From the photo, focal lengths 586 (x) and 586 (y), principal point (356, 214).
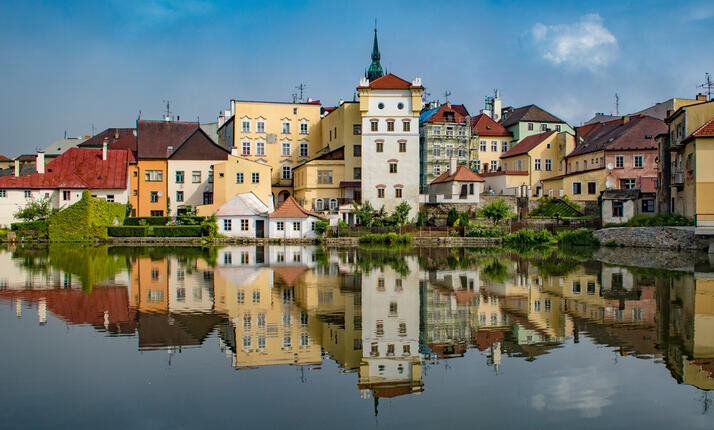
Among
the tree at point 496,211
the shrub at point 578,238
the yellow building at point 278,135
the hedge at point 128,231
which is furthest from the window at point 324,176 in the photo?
the shrub at point 578,238

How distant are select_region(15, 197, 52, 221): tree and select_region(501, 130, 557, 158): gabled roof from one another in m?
44.7

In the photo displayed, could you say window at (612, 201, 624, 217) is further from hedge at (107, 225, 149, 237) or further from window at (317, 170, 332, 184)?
hedge at (107, 225, 149, 237)

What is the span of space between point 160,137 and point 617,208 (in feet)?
140

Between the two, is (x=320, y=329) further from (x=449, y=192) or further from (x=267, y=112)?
(x=267, y=112)

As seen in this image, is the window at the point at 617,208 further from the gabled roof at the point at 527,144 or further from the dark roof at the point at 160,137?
the dark roof at the point at 160,137

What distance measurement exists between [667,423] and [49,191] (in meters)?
53.9

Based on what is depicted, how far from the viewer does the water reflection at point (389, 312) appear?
10.7 metres

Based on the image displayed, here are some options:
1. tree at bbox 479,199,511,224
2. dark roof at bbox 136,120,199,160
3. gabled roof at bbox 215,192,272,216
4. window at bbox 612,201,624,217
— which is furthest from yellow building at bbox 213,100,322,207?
window at bbox 612,201,624,217

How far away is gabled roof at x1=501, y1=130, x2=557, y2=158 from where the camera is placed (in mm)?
59719

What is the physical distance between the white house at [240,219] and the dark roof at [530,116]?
32.9 m

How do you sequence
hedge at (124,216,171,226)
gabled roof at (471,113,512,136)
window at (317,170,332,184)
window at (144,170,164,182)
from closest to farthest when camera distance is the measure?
1. hedge at (124,216,171,226)
2. window at (317,170,332,184)
3. window at (144,170,164,182)
4. gabled roof at (471,113,512,136)

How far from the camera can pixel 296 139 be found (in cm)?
6209

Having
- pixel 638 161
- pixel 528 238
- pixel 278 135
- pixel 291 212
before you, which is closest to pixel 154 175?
pixel 278 135

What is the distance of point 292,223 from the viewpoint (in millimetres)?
47906
